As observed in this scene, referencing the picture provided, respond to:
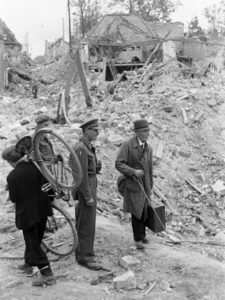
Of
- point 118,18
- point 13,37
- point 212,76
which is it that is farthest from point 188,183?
point 13,37

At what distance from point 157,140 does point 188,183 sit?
5.12ft

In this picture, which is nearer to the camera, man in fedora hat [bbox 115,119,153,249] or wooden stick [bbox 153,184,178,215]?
man in fedora hat [bbox 115,119,153,249]

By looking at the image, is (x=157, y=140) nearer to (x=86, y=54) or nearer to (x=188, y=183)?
(x=188, y=183)

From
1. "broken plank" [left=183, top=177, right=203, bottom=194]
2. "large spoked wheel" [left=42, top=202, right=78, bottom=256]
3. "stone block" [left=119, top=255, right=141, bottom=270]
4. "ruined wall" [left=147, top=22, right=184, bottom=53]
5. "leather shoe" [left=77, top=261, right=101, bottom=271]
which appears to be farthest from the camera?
"ruined wall" [left=147, top=22, right=184, bottom=53]

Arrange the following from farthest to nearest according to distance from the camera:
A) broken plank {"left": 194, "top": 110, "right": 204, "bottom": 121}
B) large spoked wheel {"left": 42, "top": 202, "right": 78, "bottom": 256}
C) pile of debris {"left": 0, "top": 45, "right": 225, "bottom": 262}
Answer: broken plank {"left": 194, "top": 110, "right": 204, "bottom": 121} → pile of debris {"left": 0, "top": 45, "right": 225, "bottom": 262} → large spoked wheel {"left": 42, "top": 202, "right": 78, "bottom": 256}

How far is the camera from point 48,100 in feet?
64.8

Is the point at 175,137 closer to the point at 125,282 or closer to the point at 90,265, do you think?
the point at 90,265

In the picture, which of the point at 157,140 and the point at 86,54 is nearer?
the point at 157,140

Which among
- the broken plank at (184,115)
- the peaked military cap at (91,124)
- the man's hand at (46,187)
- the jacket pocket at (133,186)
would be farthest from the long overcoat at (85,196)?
the broken plank at (184,115)

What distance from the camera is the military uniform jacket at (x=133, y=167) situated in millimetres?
5352

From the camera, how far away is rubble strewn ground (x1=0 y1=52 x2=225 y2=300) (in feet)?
14.7

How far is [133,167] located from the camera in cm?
545

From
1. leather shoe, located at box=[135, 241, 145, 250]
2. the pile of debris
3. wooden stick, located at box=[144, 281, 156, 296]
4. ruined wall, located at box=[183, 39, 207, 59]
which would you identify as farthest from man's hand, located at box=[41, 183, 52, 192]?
ruined wall, located at box=[183, 39, 207, 59]

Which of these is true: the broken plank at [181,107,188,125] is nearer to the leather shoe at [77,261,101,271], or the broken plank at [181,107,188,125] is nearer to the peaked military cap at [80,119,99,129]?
the peaked military cap at [80,119,99,129]
